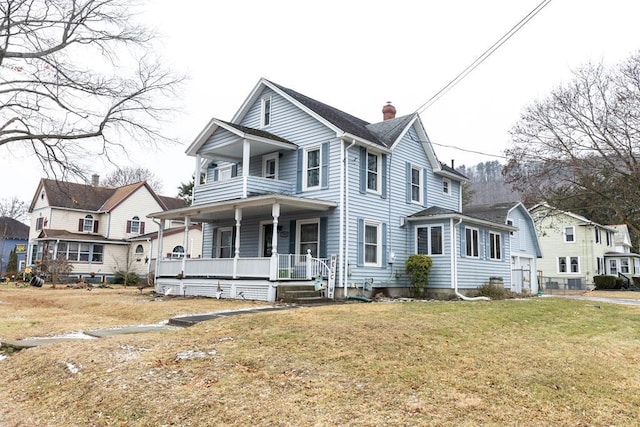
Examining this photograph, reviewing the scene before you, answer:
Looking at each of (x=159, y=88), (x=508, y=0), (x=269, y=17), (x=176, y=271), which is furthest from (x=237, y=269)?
(x=508, y=0)

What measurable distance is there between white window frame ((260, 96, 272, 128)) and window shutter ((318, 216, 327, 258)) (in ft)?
17.9

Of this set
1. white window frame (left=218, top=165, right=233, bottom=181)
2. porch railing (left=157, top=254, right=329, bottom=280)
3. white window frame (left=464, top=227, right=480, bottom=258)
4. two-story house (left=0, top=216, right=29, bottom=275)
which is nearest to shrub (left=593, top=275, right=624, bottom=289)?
white window frame (left=464, top=227, right=480, bottom=258)

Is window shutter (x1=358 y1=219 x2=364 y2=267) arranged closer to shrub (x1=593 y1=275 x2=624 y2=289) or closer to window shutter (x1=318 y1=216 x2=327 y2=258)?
window shutter (x1=318 y1=216 x2=327 y2=258)

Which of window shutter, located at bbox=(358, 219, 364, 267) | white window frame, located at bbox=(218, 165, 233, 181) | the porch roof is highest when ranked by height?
white window frame, located at bbox=(218, 165, 233, 181)

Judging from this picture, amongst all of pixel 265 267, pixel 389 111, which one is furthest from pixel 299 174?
pixel 389 111

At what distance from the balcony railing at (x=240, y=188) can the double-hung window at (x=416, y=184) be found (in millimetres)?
5315

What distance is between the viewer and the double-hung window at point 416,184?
20047 millimetres

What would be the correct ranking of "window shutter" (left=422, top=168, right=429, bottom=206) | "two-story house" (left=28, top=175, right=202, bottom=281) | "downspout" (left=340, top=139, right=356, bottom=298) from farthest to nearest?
1. "two-story house" (left=28, top=175, right=202, bottom=281)
2. "window shutter" (left=422, top=168, right=429, bottom=206)
3. "downspout" (left=340, top=139, right=356, bottom=298)

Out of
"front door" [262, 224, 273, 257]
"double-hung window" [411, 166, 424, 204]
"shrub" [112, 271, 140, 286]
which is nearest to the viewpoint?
"front door" [262, 224, 273, 257]

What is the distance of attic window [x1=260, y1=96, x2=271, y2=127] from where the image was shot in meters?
19.8

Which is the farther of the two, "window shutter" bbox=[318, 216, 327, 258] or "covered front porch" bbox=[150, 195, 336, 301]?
"window shutter" bbox=[318, 216, 327, 258]

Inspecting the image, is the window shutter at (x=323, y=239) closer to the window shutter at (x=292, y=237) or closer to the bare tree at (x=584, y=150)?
the window shutter at (x=292, y=237)

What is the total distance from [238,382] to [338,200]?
11301 millimetres

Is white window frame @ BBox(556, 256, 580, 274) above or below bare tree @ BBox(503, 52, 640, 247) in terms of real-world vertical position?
below
